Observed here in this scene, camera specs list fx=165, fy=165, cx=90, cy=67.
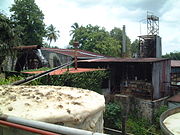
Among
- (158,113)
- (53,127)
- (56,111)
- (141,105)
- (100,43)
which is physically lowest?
(158,113)

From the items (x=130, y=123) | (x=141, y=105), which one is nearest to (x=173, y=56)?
(x=141, y=105)

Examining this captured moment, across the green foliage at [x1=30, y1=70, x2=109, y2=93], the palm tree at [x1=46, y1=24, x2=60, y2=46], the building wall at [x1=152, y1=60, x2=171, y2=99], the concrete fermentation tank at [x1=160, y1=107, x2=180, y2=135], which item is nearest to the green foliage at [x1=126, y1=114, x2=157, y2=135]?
the concrete fermentation tank at [x1=160, y1=107, x2=180, y2=135]

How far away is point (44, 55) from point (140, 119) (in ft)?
32.2

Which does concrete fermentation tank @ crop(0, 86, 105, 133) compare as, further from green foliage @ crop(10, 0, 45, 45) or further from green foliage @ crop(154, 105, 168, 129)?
green foliage @ crop(10, 0, 45, 45)

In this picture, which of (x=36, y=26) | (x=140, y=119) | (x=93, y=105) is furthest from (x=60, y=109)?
(x=36, y=26)

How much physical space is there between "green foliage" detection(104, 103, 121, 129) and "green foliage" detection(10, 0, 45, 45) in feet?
57.8

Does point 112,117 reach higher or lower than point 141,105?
lower

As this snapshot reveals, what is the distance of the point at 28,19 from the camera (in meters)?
24.1

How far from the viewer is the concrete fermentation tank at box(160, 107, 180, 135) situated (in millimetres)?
7262

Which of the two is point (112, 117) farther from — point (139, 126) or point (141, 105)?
point (141, 105)

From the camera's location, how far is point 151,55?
20.5 meters

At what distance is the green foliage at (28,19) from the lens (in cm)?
2388

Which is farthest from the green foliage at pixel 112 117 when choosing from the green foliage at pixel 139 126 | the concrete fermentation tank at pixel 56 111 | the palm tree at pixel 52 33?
the palm tree at pixel 52 33

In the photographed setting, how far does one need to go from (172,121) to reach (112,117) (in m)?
3.62
